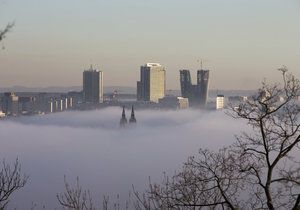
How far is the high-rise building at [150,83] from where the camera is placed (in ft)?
508

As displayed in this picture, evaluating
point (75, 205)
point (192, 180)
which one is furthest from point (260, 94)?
point (75, 205)

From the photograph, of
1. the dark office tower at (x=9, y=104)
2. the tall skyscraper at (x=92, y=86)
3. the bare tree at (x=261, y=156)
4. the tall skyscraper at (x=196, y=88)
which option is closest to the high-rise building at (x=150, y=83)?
the tall skyscraper at (x=196, y=88)

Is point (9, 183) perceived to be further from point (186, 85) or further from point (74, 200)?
point (186, 85)

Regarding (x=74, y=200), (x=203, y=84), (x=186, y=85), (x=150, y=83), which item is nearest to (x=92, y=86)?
(x=150, y=83)

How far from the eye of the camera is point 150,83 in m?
156

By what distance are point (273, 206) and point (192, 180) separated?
859 mm

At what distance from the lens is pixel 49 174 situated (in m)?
60.5

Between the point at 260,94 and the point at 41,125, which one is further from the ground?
the point at 260,94

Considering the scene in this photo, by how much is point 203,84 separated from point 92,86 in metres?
31.1

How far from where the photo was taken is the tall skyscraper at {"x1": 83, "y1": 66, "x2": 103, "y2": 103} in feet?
510

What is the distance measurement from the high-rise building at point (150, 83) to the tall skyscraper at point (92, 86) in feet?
36.8

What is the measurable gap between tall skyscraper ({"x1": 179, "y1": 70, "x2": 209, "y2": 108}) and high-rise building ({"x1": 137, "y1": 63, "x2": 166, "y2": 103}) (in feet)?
25.8

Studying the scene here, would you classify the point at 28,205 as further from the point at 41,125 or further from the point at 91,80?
the point at 91,80

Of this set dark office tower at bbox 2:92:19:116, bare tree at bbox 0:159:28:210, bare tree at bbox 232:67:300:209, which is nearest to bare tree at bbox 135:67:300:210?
bare tree at bbox 232:67:300:209
